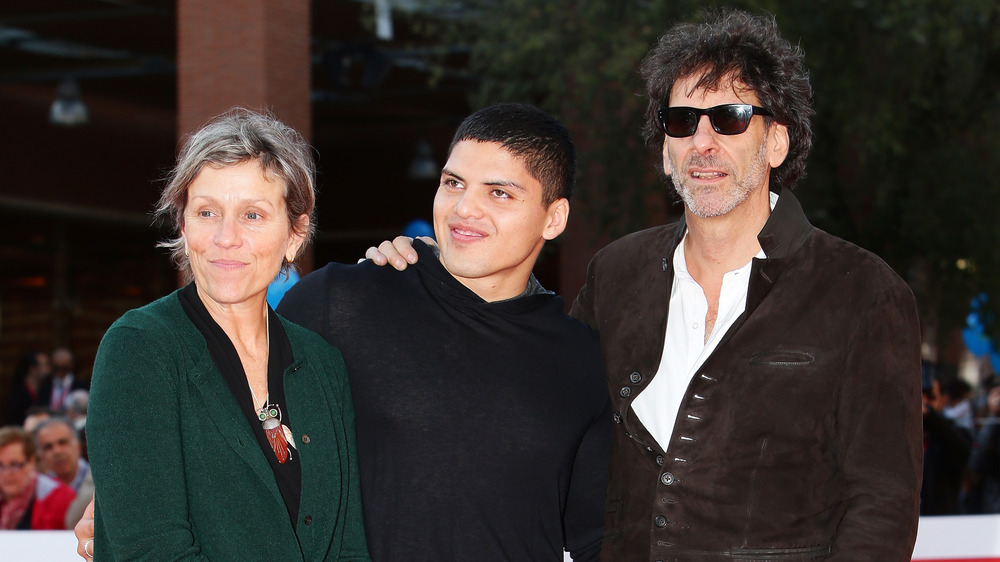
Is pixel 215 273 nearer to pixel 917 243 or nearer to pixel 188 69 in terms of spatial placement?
pixel 188 69

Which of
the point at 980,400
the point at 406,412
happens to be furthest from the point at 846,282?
the point at 980,400

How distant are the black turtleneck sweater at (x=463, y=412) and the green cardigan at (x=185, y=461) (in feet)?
0.90

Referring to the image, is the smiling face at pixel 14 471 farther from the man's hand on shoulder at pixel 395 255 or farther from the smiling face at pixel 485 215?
the smiling face at pixel 485 215

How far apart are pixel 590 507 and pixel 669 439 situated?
0.32m

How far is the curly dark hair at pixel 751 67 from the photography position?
296 cm

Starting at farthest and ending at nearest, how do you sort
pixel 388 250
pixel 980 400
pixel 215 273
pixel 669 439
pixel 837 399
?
pixel 980 400 → pixel 388 250 → pixel 669 439 → pixel 837 399 → pixel 215 273

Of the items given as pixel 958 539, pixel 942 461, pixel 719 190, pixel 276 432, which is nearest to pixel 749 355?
pixel 719 190

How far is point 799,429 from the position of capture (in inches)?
103

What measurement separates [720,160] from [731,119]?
115 millimetres

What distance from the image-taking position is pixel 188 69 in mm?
10227

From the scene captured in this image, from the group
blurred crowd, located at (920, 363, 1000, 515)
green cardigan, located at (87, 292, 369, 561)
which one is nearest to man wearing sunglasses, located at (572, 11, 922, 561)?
green cardigan, located at (87, 292, 369, 561)

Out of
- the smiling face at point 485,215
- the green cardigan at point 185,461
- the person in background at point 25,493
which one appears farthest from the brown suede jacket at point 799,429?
the person in background at point 25,493

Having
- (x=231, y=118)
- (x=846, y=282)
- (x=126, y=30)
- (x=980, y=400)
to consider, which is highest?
(x=126, y=30)

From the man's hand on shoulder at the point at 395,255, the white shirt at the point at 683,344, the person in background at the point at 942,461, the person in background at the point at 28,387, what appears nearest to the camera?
the white shirt at the point at 683,344
